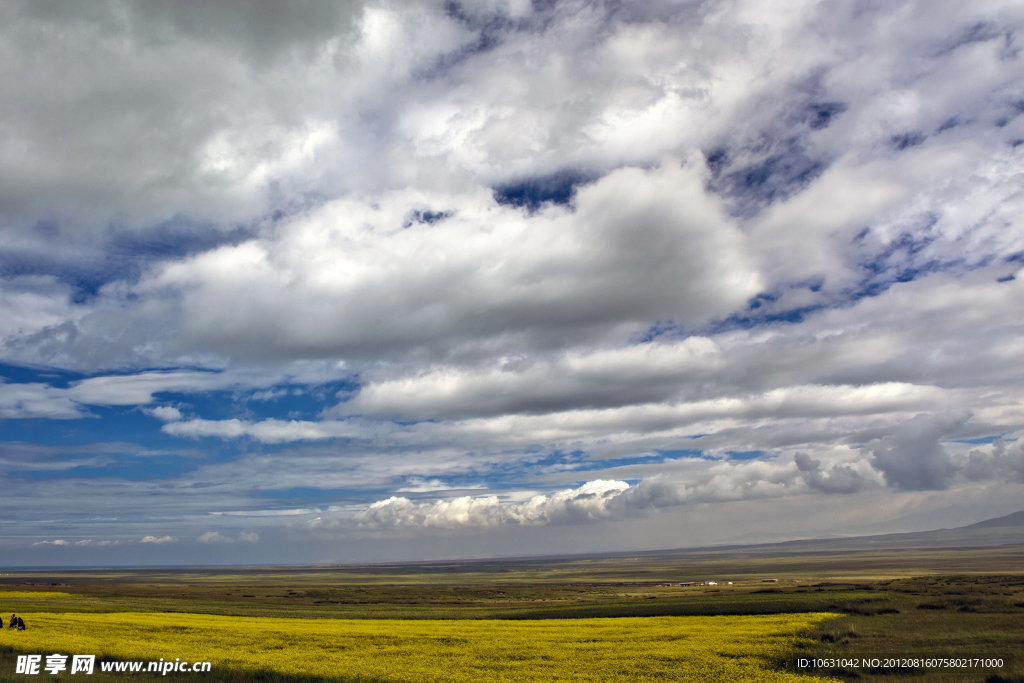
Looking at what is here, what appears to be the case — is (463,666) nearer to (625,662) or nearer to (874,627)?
(625,662)

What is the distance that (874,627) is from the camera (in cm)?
4231

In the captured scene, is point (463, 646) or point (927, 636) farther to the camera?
point (463, 646)

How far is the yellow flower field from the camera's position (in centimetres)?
3069

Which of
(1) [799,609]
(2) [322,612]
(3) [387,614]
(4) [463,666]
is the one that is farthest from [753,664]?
(2) [322,612]

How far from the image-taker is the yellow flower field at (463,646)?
30.7m

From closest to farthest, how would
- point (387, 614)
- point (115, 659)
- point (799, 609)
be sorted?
point (115, 659), point (799, 609), point (387, 614)

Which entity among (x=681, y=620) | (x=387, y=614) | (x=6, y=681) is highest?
(x=6, y=681)

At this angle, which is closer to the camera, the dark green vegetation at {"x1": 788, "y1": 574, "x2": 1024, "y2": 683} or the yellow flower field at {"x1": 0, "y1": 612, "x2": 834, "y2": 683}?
the dark green vegetation at {"x1": 788, "y1": 574, "x2": 1024, "y2": 683}

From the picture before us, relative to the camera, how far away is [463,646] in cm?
3900

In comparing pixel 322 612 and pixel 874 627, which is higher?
pixel 874 627

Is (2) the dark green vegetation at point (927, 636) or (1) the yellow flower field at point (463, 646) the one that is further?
(1) the yellow flower field at point (463, 646)

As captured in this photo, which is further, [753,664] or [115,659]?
[115,659]

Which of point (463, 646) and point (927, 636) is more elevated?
point (927, 636)

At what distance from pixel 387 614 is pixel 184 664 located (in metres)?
44.9
